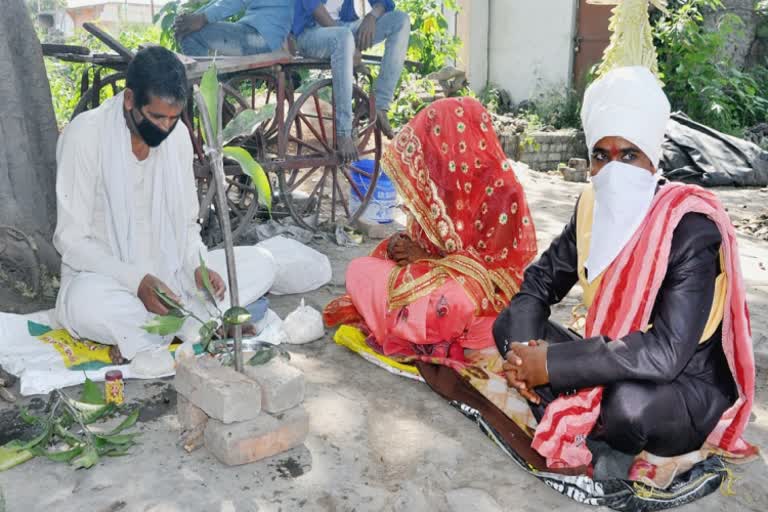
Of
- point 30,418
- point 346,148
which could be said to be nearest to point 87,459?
point 30,418

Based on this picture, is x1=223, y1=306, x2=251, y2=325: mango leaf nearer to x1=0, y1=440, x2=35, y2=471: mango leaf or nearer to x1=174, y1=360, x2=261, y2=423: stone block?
x1=174, y1=360, x2=261, y2=423: stone block

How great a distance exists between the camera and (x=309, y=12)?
5.08m

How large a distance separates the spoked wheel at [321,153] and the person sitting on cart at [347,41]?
130mm

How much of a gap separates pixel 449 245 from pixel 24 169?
7.61 ft

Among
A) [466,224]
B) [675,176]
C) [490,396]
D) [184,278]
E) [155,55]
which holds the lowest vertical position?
[675,176]

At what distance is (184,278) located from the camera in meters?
3.47

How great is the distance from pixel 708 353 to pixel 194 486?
168 cm

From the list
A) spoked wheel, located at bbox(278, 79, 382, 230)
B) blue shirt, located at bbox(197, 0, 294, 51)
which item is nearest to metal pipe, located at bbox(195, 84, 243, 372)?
spoked wheel, located at bbox(278, 79, 382, 230)

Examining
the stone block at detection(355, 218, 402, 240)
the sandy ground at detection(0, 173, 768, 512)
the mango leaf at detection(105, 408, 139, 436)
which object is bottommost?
the stone block at detection(355, 218, 402, 240)

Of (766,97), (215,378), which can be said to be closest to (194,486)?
(215,378)

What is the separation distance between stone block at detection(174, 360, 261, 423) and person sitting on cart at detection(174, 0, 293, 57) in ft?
10.2

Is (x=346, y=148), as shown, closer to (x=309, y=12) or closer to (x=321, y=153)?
(x=321, y=153)

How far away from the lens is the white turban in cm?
215

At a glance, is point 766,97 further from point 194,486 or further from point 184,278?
point 194,486
